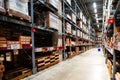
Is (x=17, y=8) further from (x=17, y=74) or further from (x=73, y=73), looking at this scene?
(x=73, y=73)

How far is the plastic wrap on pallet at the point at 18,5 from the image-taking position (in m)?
2.89

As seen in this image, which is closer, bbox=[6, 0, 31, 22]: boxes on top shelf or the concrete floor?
bbox=[6, 0, 31, 22]: boxes on top shelf

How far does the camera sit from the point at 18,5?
316 cm

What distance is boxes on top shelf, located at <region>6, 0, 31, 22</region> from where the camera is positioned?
2859 millimetres

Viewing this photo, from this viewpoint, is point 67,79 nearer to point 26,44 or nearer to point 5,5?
point 26,44

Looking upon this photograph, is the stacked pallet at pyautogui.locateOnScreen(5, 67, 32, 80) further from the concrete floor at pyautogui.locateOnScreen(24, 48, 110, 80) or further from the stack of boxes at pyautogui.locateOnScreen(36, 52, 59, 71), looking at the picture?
the stack of boxes at pyautogui.locateOnScreen(36, 52, 59, 71)

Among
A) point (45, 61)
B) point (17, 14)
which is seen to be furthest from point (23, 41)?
point (45, 61)

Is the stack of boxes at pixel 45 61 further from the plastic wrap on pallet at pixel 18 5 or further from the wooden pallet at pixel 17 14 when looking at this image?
the plastic wrap on pallet at pixel 18 5

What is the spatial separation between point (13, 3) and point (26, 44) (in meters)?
1.09

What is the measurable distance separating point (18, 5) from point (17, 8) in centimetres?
10

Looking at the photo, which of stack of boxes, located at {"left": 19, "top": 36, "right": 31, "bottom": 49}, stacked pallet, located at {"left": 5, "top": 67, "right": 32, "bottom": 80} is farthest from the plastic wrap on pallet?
stacked pallet, located at {"left": 5, "top": 67, "right": 32, "bottom": 80}

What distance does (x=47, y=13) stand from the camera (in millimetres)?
4945

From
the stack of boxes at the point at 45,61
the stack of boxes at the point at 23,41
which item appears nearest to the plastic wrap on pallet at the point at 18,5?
the stack of boxes at the point at 23,41

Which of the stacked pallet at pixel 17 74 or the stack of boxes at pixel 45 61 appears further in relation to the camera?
the stack of boxes at pixel 45 61
